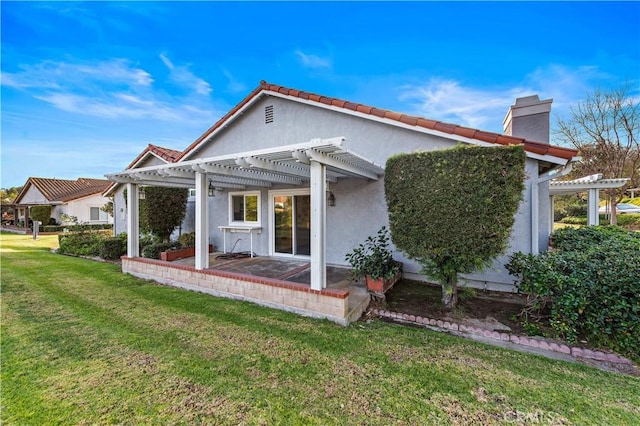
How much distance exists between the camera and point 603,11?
8.98 m

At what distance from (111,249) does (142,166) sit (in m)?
5.90

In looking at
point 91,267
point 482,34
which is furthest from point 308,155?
point 91,267

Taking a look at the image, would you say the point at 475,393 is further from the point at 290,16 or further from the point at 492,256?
the point at 290,16

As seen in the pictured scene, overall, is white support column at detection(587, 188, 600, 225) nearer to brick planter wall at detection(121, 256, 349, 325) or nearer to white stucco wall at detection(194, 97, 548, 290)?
white stucco wall at detection(194, 97, 548, 290)

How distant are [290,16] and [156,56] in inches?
283

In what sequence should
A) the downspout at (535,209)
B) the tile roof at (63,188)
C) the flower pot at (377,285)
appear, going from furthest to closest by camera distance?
the tile roof at (63,188), the downspout at (535,209), the flower pot at (377,285)

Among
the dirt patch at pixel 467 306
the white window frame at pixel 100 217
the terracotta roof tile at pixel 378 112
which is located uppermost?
the terracotta roof tile at pixel 378 112

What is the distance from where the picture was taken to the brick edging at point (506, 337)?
178 inches

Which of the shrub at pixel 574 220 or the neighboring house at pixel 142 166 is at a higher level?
the neighboring house at pixel 142 166

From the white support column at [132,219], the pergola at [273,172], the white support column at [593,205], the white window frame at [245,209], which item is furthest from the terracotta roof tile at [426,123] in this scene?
the white support column at [132,219]

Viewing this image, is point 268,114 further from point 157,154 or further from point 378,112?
point 157,154

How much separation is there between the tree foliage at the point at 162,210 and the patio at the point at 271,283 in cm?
355

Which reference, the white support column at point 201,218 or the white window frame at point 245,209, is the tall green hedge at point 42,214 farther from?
the white support column at point 201,218

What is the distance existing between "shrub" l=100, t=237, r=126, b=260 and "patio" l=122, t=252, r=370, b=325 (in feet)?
14.3
